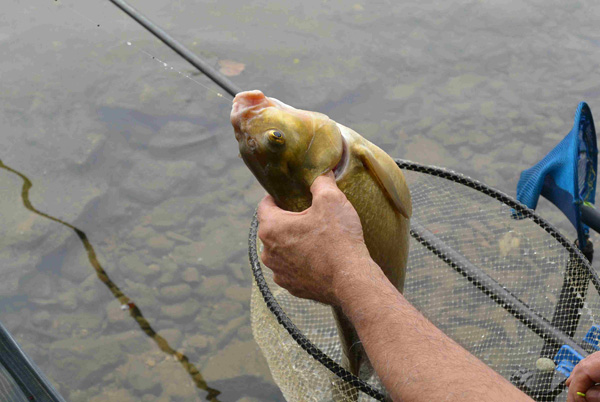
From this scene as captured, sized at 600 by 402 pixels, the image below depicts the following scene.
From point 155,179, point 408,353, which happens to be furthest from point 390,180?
point 155,179

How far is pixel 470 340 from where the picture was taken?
10.3 ft

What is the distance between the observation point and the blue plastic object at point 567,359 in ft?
8.09

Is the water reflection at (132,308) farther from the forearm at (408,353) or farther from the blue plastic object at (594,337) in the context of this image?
the forearm at (408,353)

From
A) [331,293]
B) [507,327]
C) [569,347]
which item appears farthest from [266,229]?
[507,327]

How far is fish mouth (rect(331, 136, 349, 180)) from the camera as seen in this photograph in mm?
1881

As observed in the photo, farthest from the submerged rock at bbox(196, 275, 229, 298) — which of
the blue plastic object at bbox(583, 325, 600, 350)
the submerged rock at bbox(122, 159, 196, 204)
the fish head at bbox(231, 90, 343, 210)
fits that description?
the blue plastic object at bbox(583, 325, 600, 350)

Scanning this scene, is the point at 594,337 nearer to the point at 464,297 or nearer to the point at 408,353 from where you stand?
the point at 464,297

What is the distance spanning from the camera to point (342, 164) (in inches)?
74.6

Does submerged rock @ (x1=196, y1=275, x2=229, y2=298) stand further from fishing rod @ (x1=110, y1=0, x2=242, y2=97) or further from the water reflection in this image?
fishing rod @ (x1=110, y1=0, x2=242, y2=97)

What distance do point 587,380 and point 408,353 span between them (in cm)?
47

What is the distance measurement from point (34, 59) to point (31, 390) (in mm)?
4828

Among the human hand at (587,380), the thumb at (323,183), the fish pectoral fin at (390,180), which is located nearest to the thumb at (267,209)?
the thumb at (323,183)

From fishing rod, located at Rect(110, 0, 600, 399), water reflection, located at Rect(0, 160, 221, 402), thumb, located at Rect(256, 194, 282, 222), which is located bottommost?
water reflection, located at Rect(0, 160, 221, 402)

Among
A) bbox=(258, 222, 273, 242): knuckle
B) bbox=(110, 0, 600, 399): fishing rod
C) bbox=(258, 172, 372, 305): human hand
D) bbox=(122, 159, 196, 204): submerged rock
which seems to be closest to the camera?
bbox=(258, 172, 372, 305): human hand
